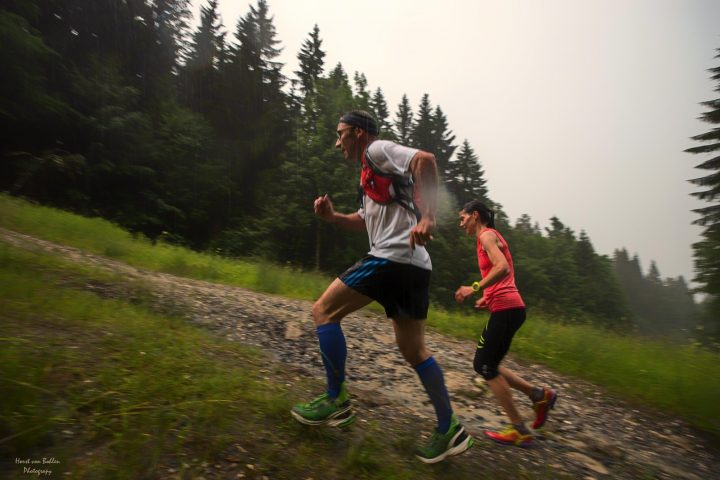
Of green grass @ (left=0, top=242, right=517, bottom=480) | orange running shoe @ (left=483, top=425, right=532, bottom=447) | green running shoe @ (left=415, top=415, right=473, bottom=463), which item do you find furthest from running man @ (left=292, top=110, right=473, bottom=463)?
orange running shoe @ (left=483, top=425, right=532, bottom=447)

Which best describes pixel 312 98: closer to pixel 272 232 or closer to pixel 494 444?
pixel 272 232

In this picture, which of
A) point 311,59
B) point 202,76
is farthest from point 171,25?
point 311,59

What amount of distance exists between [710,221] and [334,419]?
22.4 meters

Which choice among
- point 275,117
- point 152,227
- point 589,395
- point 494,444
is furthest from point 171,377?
point 275,117

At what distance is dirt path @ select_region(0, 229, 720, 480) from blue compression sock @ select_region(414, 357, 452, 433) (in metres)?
0.72

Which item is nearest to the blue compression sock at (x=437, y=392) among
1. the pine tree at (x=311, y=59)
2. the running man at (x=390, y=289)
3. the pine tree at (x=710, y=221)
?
the running man at (x=390, y=289)

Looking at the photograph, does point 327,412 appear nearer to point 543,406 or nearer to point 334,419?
point 334,419

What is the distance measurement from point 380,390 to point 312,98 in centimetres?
3033

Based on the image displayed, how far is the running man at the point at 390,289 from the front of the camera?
2.58 meters

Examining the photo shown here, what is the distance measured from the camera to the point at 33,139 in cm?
1983

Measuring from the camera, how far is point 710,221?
18328 millimetres

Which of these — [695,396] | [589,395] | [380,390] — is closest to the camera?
[380,390]

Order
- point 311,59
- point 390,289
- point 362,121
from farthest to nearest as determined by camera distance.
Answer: point 311,59 → point 362,121 → point 390,289

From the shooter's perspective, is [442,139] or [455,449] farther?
[442,139]
